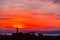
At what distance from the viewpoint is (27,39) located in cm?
2927

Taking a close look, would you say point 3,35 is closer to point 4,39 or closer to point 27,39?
point 4,39

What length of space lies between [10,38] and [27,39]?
2496 mm

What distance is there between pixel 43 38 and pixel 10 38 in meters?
4.79

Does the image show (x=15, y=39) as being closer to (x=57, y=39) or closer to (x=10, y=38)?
(x=10, y=38)

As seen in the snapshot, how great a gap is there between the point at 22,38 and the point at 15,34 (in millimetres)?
1985

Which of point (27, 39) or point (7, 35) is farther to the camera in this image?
point (7, 35)

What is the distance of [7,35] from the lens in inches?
1232

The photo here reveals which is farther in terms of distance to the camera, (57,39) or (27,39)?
(57,39)

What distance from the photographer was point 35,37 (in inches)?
1177

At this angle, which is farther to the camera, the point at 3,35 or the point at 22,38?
the point at 3,35

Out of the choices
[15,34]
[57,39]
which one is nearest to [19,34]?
[15,34]

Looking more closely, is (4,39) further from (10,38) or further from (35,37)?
(35,37)

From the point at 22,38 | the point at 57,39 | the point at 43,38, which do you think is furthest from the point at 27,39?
the point at 57,39

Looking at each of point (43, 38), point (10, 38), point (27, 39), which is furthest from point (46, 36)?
point (10, 38)
